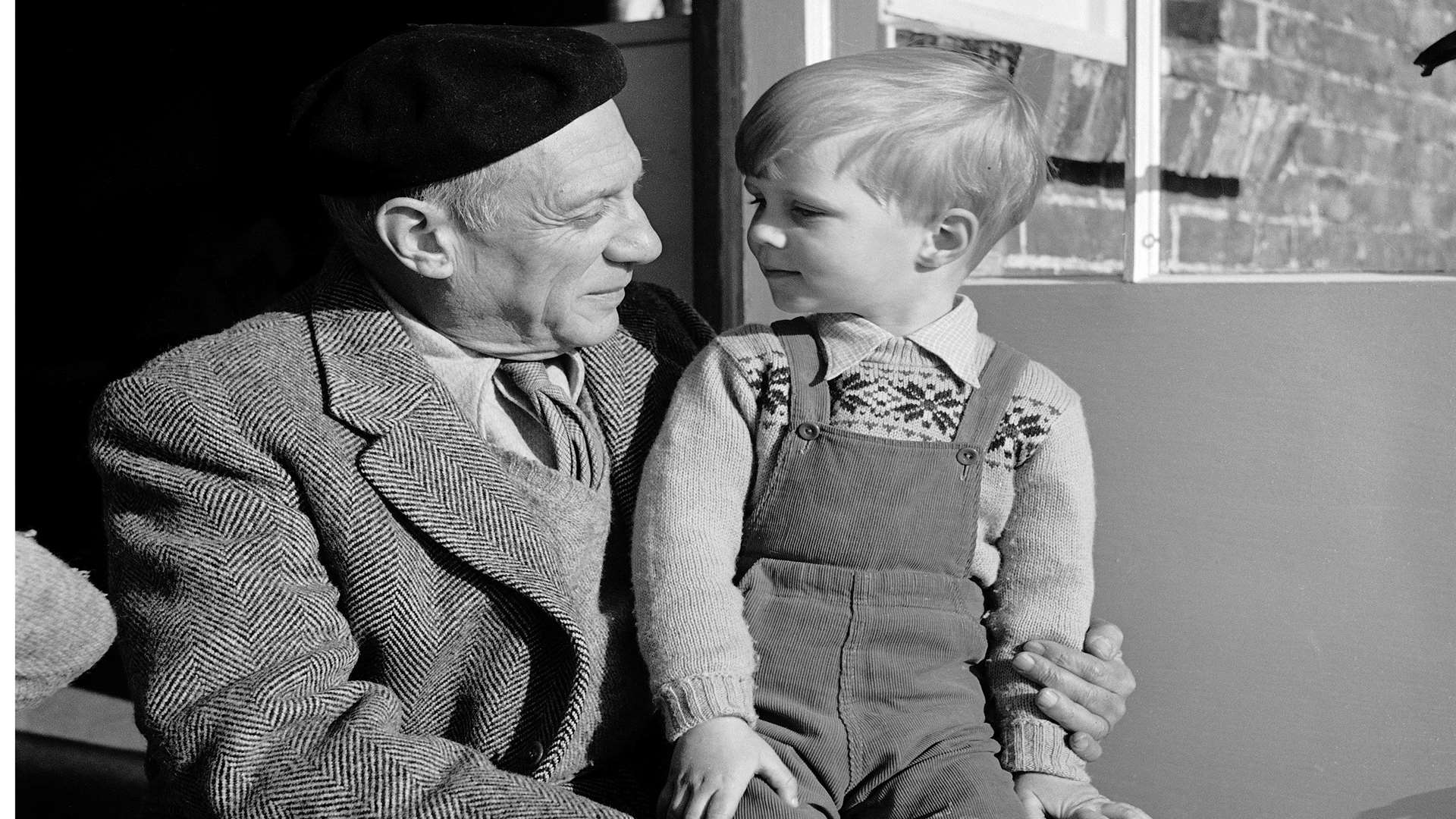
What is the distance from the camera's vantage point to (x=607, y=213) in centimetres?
190

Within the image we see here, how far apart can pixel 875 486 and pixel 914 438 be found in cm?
8

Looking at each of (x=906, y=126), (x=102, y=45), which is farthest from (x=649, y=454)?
(x=102, y=45)

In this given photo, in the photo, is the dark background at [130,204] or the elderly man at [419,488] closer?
the elderly man at [419,488]

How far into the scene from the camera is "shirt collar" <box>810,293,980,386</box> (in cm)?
177

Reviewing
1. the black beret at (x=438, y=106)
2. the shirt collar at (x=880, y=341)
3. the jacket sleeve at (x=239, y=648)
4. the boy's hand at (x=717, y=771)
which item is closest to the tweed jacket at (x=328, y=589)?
the jacket sleeve at (x=239, y=648)

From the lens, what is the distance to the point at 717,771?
1572mm

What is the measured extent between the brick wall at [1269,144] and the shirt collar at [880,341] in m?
0.54

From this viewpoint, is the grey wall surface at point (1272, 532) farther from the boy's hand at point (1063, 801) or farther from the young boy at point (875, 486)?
the boy's hand at point (1063, 801)

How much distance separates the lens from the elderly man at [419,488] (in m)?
1.61

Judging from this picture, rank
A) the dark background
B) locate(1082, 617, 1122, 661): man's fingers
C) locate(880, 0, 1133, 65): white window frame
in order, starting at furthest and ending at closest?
the dark background → locate(880, 0, 1133, 65): white window frame → locate(1082, 617, 1122, 661): man's fingers

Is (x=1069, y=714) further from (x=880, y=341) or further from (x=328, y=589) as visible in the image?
(x=328, y=589)

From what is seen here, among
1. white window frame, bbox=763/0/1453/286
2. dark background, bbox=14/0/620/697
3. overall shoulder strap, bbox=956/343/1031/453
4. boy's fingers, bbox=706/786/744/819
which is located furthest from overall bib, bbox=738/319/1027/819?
dark background, bbox=14/0/620/697

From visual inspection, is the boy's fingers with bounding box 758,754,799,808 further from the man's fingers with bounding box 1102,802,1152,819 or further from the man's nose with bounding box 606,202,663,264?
the man's nose with bounding box 606,202,663,264

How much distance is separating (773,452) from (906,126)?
0.43m
